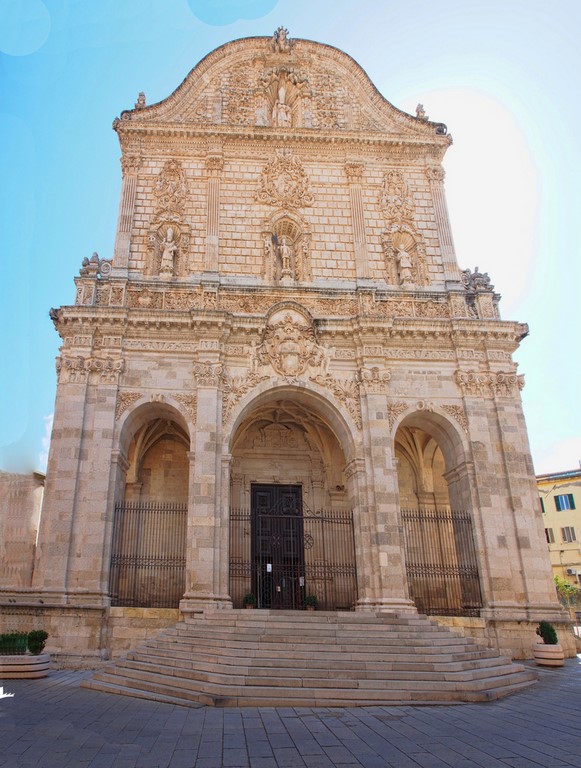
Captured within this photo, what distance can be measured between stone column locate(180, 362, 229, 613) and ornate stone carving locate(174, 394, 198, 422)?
22cm

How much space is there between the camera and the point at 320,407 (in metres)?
17.7

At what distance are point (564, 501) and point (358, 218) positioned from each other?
2921 centimetres

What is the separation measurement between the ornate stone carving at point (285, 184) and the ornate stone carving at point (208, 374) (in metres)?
6.97

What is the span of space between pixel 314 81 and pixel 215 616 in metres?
20.1

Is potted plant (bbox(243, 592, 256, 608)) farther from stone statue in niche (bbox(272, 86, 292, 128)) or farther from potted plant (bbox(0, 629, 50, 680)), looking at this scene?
stone statue in niche (bbox(272, 86, 292, 128))

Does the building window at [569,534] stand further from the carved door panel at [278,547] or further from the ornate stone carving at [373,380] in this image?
the ornate stone carving at [373,380]

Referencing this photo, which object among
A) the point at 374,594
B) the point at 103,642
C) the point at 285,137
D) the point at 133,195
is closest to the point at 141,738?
the point at 103,642

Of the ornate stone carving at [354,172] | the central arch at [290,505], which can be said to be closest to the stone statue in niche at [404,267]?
the ornate stone carving at [354,172]

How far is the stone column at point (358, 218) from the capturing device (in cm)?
1934

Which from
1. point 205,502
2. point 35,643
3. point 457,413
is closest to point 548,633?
point 457,413

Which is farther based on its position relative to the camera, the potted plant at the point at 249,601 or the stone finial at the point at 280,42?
the stone finial at the point at 280,42

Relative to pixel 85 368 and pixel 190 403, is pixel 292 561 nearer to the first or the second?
pixel 190 403

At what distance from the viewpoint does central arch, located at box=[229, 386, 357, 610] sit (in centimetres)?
1773

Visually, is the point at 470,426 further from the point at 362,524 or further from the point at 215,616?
the point at 215,616
